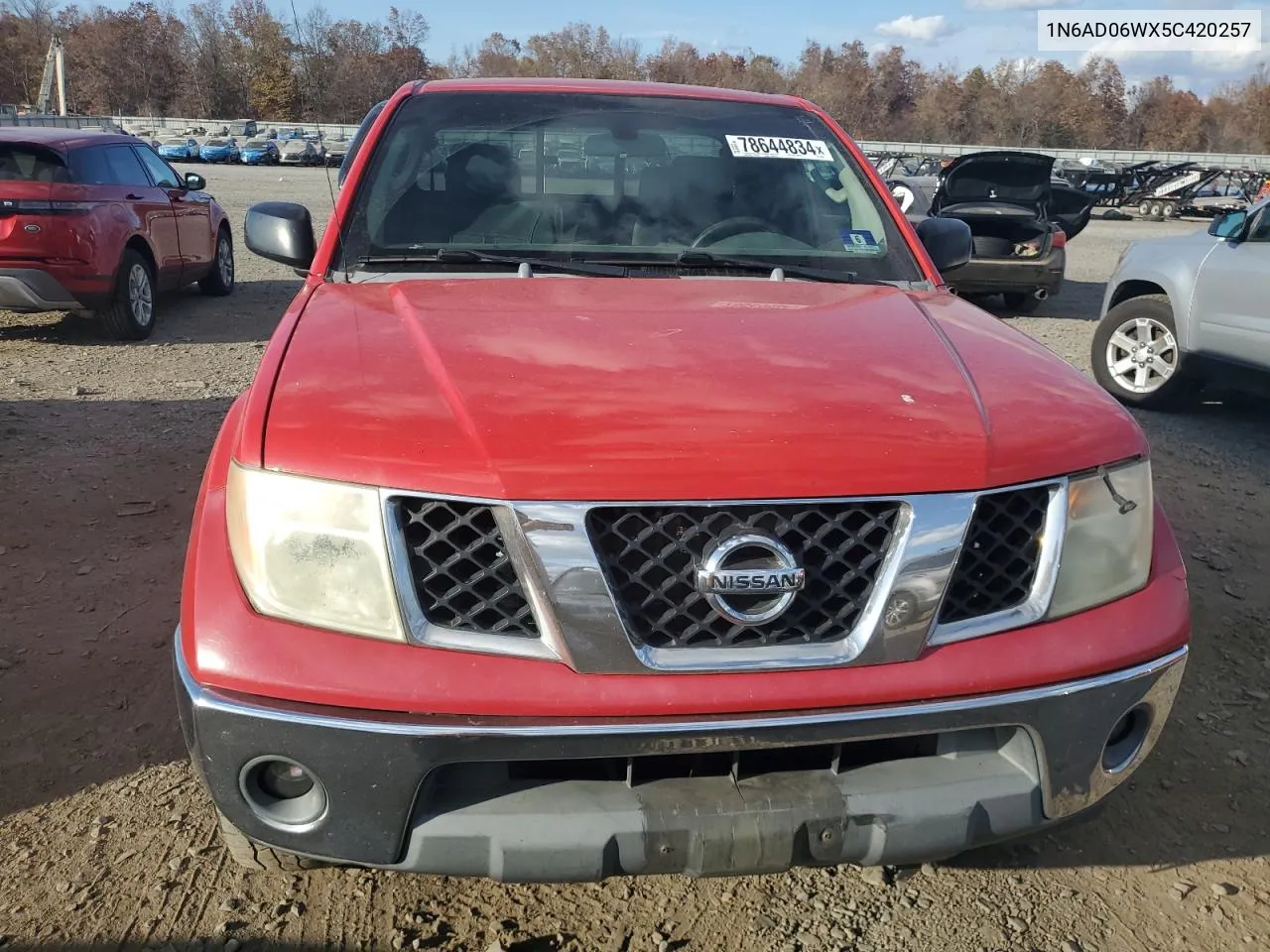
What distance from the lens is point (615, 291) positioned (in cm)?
274

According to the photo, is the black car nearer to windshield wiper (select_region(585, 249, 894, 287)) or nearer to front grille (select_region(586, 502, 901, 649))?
windshield wiper (select_region(585, 249, 894, 287))

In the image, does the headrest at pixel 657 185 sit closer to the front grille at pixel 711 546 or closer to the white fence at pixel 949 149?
→ the front grille at pixel 711 546

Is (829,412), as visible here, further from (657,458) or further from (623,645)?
(623,645)

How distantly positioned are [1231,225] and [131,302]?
7.80 metres

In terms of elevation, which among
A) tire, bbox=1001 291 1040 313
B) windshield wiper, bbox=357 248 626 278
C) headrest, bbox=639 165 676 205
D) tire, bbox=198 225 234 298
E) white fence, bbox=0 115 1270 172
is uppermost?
headrest, bbox=639 165 676 205

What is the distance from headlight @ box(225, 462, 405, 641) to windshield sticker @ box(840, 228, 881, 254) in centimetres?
195

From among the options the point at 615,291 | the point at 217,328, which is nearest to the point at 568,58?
the point at 217,328

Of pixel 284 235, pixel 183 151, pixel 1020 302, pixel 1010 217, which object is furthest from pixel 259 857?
pixel 183 151

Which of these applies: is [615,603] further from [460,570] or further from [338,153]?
[338,153]

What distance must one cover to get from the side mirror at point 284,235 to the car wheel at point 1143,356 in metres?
5.46

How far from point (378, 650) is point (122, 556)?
2.97 m

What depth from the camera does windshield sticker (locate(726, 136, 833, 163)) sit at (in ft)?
11.2

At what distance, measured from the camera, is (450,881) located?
2432 millimetres

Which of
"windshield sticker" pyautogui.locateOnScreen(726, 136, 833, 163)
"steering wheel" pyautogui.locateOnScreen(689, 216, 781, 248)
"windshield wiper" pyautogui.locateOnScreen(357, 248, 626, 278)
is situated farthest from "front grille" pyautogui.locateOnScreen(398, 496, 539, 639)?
"windshield sticker" pyautogui.locateOnScreen(726, 136, 833, 163)
